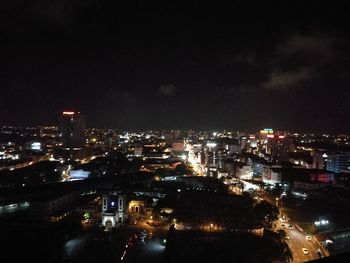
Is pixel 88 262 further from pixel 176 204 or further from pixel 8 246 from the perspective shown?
pixel 176 204

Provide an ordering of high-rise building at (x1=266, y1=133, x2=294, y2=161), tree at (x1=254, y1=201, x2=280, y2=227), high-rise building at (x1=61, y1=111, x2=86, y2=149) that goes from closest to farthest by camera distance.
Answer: tree at (x1=254, y1=201, x2=280, y2=227), high-rise building at (x1=266, y1=133, x2=294, y2=161), high-rise building at (x1=61, y1=111, x2=86, y2=149)

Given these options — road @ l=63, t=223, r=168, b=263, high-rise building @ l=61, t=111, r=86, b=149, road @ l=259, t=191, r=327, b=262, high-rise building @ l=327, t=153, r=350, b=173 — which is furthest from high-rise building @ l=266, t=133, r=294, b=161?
road @ l=63, t=223, r=168, b=263

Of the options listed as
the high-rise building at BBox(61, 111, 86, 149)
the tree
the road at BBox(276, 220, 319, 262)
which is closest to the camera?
the road at BBox(276, 220, 319, 262)

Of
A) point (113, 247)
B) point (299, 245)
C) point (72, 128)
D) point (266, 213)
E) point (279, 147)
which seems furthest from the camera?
point (72, 128)

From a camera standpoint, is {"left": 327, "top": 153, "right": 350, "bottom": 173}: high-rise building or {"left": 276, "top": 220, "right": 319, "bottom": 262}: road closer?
{"left": 276, "top": 220, "right": 319, "bottom": 262}: road

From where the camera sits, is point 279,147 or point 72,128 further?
point 72,128

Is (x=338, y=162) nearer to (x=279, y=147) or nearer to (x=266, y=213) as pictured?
(x=279, y=147)

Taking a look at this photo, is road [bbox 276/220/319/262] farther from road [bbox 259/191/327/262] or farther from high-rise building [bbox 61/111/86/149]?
high-rise building [bbox 61/111/86/149]

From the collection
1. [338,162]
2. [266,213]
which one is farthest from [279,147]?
[266,213]

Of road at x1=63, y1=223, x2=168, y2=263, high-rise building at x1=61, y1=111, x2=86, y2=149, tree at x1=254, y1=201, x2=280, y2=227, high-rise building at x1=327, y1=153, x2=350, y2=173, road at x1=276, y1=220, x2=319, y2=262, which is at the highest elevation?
high-rise building at x1=61, y1=111, x2=86, y2=149
